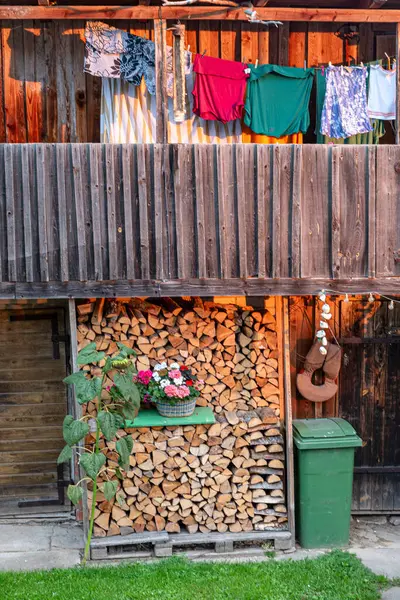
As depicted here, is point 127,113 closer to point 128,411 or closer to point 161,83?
point 161,83

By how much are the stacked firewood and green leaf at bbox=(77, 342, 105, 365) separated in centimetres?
52

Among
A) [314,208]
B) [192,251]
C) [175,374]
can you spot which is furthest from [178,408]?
[314,208]

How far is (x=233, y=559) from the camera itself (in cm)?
732

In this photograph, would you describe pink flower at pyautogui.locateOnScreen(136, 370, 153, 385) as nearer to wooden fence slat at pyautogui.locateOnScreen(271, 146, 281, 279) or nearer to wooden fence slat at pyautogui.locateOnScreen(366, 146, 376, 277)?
wooden fence slat at pyautogui.locateOnScreen(271, 146, 281, 279)

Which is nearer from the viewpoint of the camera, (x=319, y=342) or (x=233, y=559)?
(x=233, y=559)

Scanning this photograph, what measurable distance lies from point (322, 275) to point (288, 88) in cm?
217

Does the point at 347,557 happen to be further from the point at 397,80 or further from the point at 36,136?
the point at 36,136

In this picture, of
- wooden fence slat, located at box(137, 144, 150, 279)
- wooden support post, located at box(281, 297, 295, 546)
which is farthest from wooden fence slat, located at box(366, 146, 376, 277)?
wooden fence slat, located at box(137, 144, 150, 279)

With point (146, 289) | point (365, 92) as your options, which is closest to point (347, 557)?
point (146, 289)

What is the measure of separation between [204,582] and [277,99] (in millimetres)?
5183

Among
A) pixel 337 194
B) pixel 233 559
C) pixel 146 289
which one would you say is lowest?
pixel 233 559

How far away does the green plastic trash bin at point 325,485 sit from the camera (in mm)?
7578

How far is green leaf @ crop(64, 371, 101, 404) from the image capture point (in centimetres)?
662

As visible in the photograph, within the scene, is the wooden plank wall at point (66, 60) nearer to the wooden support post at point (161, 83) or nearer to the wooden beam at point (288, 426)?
the wooden support post at point (161, 83)
